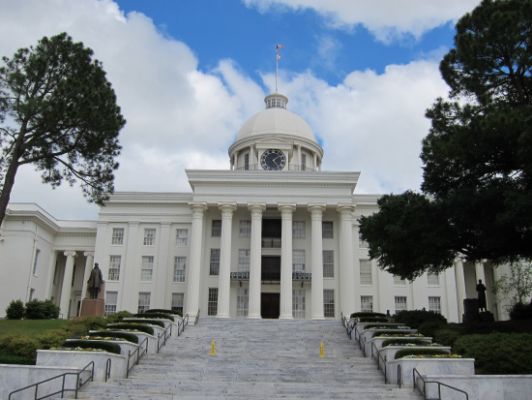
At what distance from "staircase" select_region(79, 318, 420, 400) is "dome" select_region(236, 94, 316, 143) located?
28.4 metres

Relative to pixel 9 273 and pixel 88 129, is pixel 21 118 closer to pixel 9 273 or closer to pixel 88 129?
pixel 88 129

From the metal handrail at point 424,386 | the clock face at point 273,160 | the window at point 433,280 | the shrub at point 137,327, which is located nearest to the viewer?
the metal handrail at point 424,386

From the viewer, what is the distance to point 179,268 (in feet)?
154

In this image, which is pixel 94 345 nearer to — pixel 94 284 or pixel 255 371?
pixel 255 371

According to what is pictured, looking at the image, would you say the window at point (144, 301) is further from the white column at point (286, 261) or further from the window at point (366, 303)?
the window at point (366, 303)

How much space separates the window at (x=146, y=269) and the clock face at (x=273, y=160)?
45.6ft

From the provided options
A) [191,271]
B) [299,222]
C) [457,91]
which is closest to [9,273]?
[191,271]

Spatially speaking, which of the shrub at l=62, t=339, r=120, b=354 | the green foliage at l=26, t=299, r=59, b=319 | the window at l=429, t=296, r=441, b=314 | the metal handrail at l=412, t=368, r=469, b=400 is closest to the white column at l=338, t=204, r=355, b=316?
the window at l=429, t=296, r=441, b=314

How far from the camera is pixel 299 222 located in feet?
152

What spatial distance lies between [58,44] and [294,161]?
31496 mm

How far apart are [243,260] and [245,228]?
2.73 metres

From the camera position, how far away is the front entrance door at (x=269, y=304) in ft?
147

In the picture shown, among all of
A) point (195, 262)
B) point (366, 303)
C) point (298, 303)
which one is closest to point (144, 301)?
point (195, 262)

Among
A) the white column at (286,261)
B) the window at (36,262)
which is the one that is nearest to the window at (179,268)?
the white column at (286,261)
